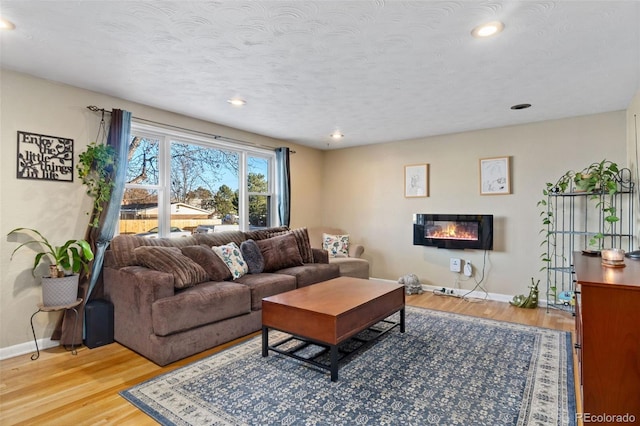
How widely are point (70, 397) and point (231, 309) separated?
1226 millimetres

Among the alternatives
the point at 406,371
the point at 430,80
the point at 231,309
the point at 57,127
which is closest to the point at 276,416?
the point at 406,371

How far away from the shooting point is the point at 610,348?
1.71 metres

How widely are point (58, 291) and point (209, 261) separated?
123 cm

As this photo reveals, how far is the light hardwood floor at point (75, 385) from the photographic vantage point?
1935 millimetres

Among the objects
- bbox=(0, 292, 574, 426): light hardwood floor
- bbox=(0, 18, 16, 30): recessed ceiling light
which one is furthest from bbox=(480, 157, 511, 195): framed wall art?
bbox=(0, 18, 16, 30): recessed ceiling light

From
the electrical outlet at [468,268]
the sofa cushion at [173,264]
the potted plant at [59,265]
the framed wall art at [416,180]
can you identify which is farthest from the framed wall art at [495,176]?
the potted plant at [59,265]

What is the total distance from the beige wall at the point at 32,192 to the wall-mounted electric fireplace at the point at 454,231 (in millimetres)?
4210

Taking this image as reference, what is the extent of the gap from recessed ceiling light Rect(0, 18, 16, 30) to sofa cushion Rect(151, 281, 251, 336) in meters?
2.03

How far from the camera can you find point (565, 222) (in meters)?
4.18

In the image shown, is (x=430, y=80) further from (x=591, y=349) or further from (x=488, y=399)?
(x=488, y=399)

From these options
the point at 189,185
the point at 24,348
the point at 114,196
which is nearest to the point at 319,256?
the point at 189,185

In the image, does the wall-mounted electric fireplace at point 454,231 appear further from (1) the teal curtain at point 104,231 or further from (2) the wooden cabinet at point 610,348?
(1) the teal curtain at point 104,231

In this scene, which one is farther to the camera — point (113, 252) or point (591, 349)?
point (113, 252)

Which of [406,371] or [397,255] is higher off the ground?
[397,255]
